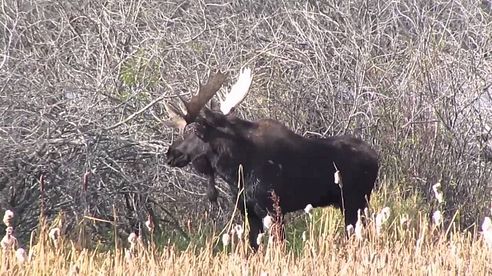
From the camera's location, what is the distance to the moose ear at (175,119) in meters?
10.1

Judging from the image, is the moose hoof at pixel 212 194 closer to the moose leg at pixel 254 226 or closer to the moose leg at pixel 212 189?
the moose leg at pixel 212 189

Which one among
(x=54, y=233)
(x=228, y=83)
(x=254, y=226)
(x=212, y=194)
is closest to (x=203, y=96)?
(x=212, y=194)

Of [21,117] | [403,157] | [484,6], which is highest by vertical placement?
[484,6]

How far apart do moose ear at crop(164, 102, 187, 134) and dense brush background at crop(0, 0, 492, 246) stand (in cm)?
45

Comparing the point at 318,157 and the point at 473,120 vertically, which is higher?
the point at 473,120

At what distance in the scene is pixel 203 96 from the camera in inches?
392

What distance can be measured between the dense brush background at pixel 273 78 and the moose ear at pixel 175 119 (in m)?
0.45

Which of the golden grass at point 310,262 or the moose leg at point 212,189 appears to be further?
the moose leg at point 212,189

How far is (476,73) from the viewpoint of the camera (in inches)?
463

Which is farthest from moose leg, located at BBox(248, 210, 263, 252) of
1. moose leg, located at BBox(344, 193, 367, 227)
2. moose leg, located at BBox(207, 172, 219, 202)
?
moose leg, located at BBox(344, 193, 367, 227)

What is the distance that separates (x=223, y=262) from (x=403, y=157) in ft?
17.0

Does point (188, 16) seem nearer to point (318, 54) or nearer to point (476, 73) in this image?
point (318, 54)

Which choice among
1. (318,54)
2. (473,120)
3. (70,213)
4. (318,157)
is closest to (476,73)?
(473,120)

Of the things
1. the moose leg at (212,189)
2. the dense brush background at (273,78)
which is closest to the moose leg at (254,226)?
the moose leg at (212,189)
